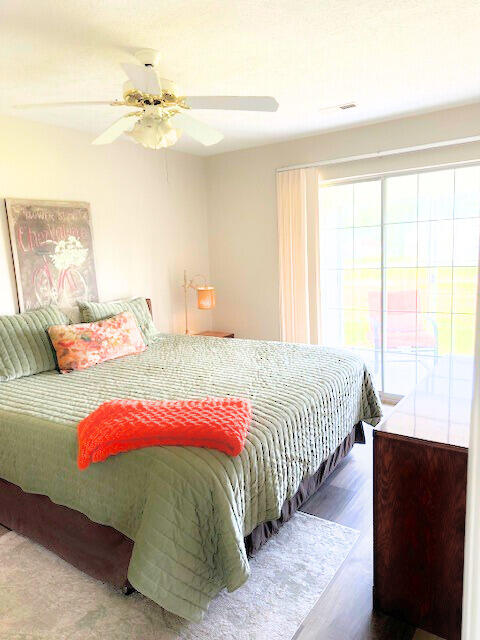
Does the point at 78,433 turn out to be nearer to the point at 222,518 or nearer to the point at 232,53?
the point at 222,518

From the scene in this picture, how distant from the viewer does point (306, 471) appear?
86.1 inches

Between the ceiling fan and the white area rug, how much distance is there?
210 centimetres

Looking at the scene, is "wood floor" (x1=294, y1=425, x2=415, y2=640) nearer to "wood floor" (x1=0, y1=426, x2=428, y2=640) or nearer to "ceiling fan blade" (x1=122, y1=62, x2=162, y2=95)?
"wood floor" (x1=0, y1=426, x2=428, y2=640)

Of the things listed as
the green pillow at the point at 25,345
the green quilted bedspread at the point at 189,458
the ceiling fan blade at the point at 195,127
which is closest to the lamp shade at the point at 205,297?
the green quilted bedspread at the point at 189,458

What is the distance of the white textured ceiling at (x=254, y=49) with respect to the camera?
189cm

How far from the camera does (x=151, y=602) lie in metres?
1.80

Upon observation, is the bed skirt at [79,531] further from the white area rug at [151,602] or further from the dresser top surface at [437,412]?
the dresser top surface at [437,412]

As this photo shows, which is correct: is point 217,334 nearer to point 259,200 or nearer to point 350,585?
point 259,200

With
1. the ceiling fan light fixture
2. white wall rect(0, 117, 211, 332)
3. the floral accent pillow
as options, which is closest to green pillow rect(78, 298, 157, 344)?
the floral accent pillow

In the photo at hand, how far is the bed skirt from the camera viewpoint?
1.80 m

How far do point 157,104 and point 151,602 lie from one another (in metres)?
2.22

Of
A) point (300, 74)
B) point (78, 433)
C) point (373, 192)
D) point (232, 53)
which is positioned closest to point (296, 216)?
point (373, 192)

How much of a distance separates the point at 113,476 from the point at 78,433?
0.91 feet

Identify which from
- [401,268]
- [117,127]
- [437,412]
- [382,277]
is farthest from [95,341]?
[401,268]
